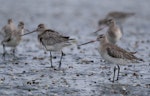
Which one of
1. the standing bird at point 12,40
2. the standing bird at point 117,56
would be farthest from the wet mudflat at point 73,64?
the standing bird at point 117,56

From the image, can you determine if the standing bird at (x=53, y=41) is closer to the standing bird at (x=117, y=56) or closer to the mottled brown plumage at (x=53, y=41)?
the mottled brown plumage at (x=53, y=41)

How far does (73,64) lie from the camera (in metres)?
15.2

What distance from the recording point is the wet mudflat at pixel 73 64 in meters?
11.9

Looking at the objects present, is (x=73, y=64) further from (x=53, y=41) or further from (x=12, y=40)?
(x=12, y=40)

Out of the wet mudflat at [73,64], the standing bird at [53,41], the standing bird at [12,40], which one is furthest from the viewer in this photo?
the standing bird at [12,40]

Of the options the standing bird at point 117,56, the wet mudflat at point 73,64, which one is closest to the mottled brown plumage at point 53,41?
the wet mudflat at point 73,64

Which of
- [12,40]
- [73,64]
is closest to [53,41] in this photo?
[73,64]

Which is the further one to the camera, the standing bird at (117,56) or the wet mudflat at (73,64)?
the standing bird at (117,56)

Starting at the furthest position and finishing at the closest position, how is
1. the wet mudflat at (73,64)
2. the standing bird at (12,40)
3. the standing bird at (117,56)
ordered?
the standing bird at (12,40) < the standing bird at (117,56) < the wet mudflat at (73,64)

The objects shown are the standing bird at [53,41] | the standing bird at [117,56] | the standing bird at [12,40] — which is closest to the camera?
the standing bird at [117,56]

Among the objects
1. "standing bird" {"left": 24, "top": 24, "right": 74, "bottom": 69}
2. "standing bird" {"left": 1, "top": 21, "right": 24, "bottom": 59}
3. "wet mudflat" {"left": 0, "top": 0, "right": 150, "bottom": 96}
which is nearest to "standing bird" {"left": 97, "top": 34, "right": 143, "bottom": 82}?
"wet mudflat" {"left": 0, "top": 0, "right": 150, "bottom": 96}

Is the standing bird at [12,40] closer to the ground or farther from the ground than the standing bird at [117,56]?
farther from the ground

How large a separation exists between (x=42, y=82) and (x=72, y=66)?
2419 mm

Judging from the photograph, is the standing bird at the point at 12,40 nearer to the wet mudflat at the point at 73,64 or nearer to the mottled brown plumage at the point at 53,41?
the wet mudflat at the point at 73,64
